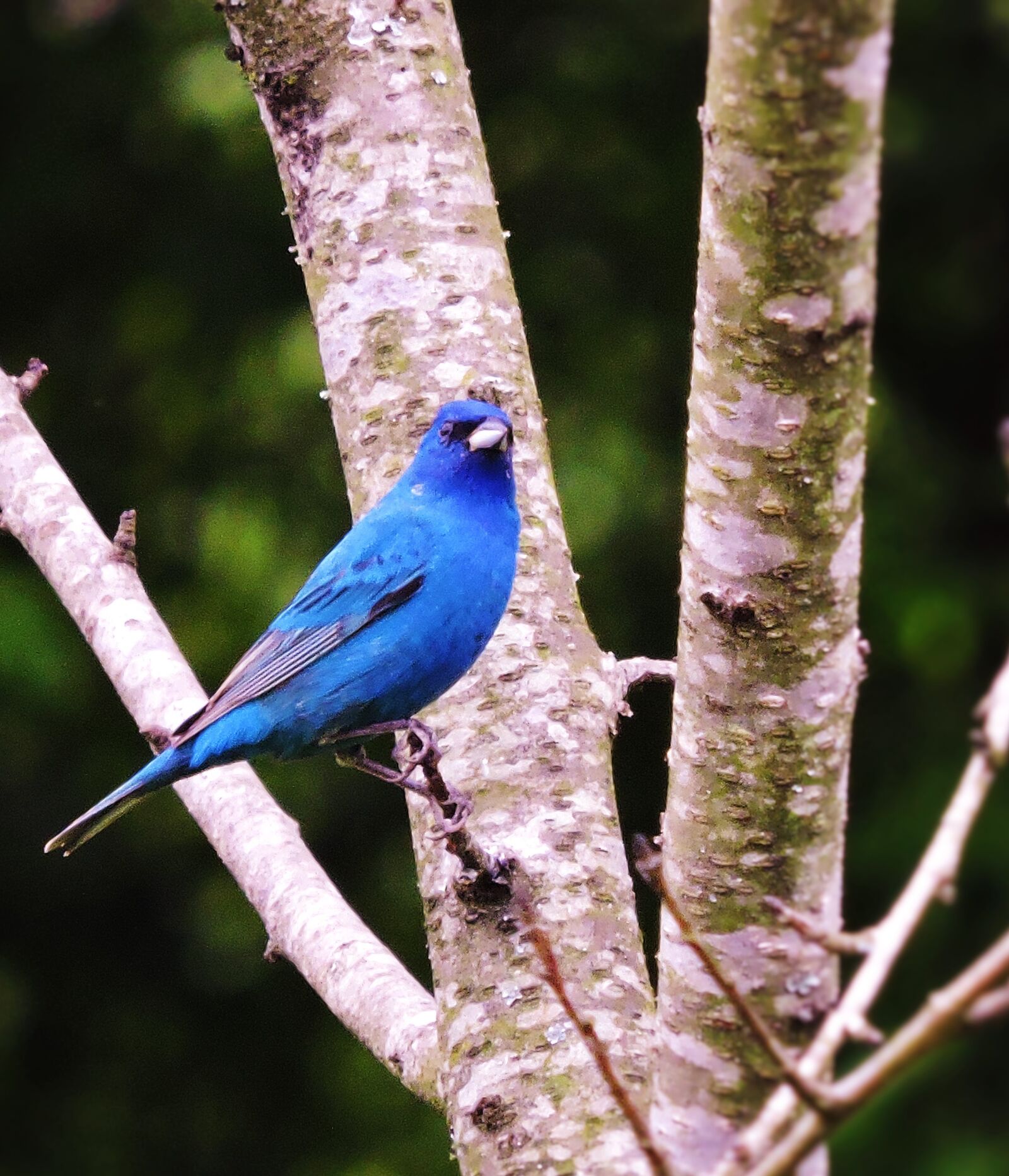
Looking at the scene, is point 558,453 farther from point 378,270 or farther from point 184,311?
point 378,270

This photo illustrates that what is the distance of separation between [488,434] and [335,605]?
0.57 meters

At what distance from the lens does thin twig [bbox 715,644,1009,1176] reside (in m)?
0.89

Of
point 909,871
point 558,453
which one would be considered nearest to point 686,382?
point 558,453

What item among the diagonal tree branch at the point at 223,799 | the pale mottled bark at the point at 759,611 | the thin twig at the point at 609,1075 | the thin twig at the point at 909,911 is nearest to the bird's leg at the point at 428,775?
the diagonal tree branch at the point at 223,799

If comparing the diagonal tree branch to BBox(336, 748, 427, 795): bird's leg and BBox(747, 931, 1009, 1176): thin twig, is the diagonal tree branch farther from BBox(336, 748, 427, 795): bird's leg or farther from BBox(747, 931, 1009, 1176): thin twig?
BBox(747, 931, 1009, 1176): thin twig

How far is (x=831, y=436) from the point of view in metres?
1.51

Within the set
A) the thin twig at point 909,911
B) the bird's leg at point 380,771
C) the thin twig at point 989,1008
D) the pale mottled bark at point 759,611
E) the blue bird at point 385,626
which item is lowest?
the thin twig at point 989,1008

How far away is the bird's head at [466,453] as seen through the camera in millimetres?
2762

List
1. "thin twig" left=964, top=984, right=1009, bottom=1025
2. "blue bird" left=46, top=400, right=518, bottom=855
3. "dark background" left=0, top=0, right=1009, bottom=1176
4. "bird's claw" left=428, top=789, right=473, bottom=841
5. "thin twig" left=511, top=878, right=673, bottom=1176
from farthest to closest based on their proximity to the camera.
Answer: "dark background" left=0, top=0, right=1009, bottom=1176 < "blue bird" left=46, top=400, right=518, bottom=855 < "bird's claw" left=428, top=789, right=473, bottom=841 < "thin twig" left=511, top=878, right=673, bottom=1176 < "thin twig" left=964, top=984, right=1009, bottom=1025

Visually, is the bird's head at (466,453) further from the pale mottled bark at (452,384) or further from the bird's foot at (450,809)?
the bird's foot at (450,809)

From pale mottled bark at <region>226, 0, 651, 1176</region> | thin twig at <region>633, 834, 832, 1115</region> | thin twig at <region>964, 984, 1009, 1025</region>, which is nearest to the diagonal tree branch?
pale mottled bark at <region>226, 0, 651, 1176</region>

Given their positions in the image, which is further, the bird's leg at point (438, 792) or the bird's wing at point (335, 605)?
the bird's wing at point (335, 605)

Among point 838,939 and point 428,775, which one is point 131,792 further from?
point 838,939

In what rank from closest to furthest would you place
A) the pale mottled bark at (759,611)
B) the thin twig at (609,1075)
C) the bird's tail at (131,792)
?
1. the thin twig at (609,1075)
2. the pale mottled bark at (759,611)
3. the bird's tail at (131,792)
